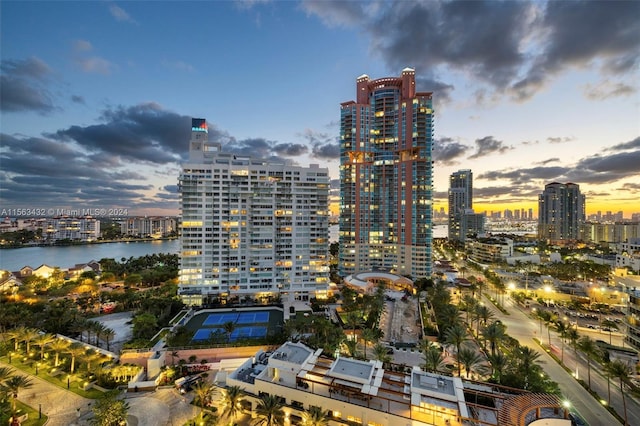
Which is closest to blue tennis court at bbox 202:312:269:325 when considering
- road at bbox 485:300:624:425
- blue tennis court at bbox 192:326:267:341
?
blue tennis court at bbox 192:326:267:341

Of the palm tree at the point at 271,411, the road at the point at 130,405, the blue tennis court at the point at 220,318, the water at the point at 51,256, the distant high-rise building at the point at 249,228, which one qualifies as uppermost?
the distant high-rise building at the point at 249,228

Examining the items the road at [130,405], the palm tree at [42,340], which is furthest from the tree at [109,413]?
the palm tree at [42,340]

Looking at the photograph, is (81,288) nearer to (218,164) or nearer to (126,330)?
(126,330)

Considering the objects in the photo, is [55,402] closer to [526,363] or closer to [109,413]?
[109,413]

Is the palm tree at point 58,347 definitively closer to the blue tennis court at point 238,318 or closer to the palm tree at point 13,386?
the palm tree at point 13,386

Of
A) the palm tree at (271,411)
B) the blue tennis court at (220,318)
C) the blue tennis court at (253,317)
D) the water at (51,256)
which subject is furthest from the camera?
the water at (51,256)

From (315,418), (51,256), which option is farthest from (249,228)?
(51,256)
